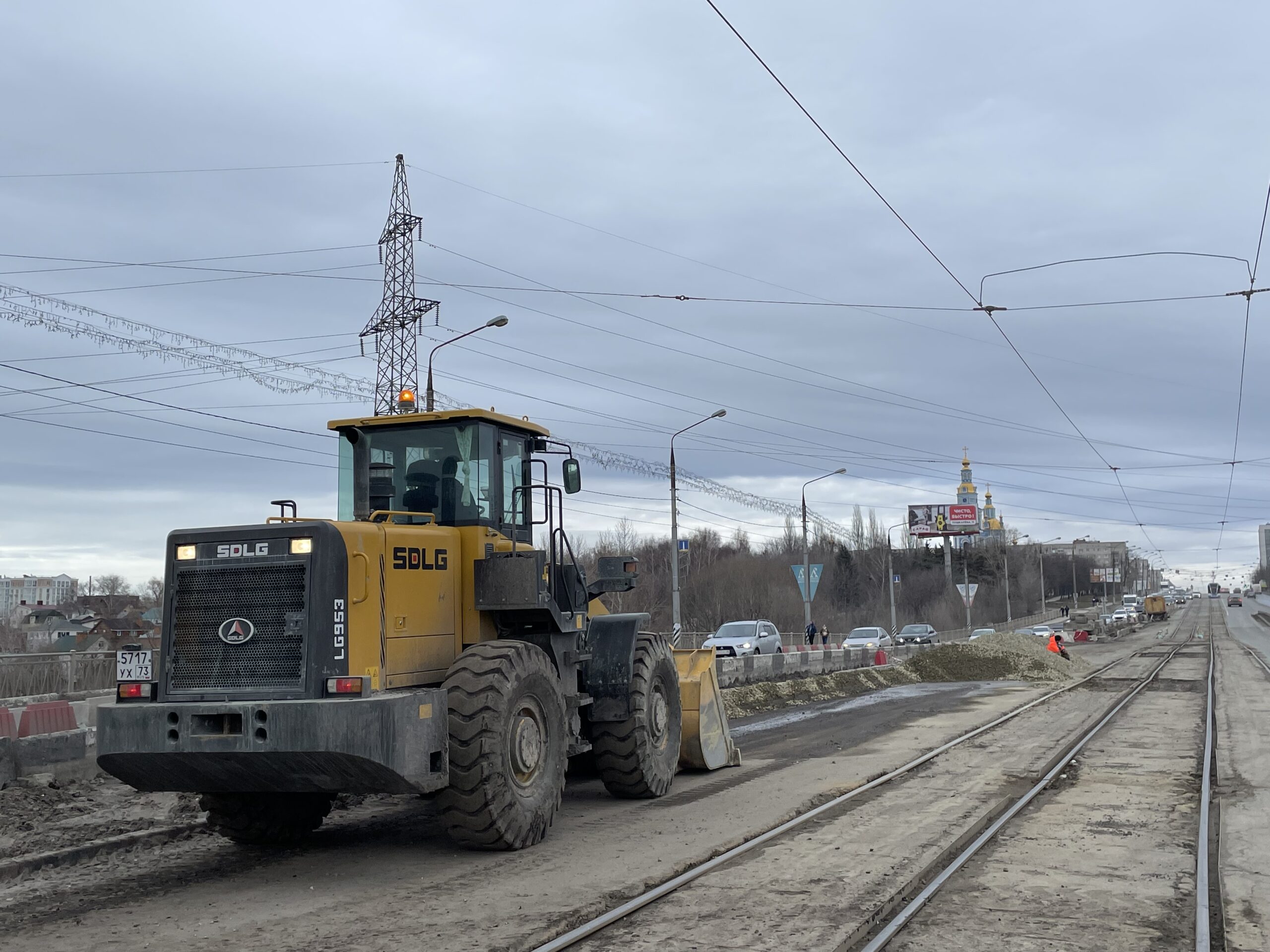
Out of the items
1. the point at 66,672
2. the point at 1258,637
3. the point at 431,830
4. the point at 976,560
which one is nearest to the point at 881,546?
the point at 976,560

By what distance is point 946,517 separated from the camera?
13262cm

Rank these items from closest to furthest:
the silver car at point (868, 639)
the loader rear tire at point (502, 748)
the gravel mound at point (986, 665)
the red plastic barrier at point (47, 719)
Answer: the loader rear tire at point (502, 748) → the red plastic barrier at point (47, 719) → the gravel mound at point (986, 665) → the silver car at point (868, 639)

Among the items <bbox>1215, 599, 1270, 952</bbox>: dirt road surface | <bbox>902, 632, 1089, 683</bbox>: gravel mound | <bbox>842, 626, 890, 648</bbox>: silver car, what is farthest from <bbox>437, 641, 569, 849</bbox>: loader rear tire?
<bbox>842, 626, 890, 648</bbox>: silver car

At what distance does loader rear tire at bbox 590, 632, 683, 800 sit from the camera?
33.9 ft

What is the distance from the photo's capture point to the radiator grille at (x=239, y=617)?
767 centimetres

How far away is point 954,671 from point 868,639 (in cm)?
1594

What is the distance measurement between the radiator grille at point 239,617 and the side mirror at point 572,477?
2.75 m

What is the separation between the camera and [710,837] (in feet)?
28.9

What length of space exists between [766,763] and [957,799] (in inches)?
131

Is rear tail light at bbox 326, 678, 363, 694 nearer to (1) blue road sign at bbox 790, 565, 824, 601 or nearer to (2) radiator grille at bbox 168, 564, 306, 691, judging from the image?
(2) radiator grille at bbox 168, 564, 306, 691

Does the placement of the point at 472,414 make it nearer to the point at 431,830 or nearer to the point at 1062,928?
the point at 431,830

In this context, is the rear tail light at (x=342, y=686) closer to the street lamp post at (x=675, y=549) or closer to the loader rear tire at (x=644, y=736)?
the loader rear tire at (x=644, y=736)

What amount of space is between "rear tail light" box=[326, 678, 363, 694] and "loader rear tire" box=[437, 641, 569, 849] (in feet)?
2.33

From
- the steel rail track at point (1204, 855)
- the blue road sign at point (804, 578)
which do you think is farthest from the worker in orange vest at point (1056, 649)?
the steel rail track at point (1204, 855)
